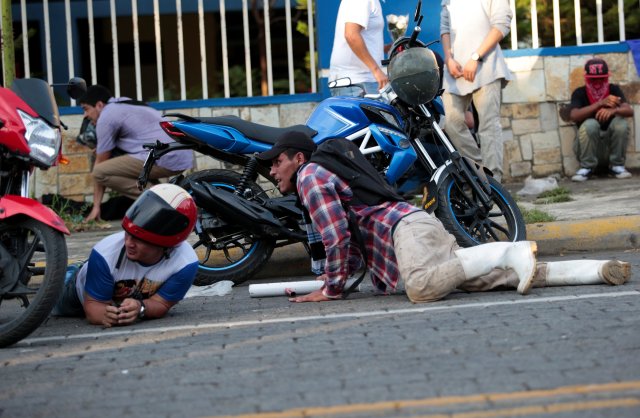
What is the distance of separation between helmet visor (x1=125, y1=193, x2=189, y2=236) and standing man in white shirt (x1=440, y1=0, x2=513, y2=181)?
13.5 ft

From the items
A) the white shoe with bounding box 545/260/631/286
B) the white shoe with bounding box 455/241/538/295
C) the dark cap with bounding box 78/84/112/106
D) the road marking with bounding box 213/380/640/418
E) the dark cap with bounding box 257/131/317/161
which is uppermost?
the dark cap with bounding box 78/84/112/106

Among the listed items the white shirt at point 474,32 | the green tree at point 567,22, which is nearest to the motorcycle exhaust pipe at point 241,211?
the white shirt at point 474,32

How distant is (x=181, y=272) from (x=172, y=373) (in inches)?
57.3

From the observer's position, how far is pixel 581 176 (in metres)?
11.6

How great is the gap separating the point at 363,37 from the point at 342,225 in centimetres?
339

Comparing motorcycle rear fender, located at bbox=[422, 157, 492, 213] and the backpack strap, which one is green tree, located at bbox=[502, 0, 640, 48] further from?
the backpack strap

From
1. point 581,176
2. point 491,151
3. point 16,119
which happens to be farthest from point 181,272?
point 581,176

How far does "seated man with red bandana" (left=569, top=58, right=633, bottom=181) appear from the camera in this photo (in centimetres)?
1144

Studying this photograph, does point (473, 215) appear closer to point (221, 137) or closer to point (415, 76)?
point (415, 76)

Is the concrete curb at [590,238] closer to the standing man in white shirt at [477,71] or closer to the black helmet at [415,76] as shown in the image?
the standing man in white shirt at [477,71]

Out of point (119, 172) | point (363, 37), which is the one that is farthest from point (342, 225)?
point (119, 172)

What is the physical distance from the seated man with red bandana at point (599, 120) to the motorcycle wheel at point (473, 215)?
3.94 m

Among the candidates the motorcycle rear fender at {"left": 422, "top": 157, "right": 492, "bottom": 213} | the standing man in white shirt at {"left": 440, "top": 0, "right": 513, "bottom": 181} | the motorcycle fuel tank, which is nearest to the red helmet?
the motorcycle fuel tank

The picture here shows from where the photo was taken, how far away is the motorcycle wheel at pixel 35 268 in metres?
5.50
